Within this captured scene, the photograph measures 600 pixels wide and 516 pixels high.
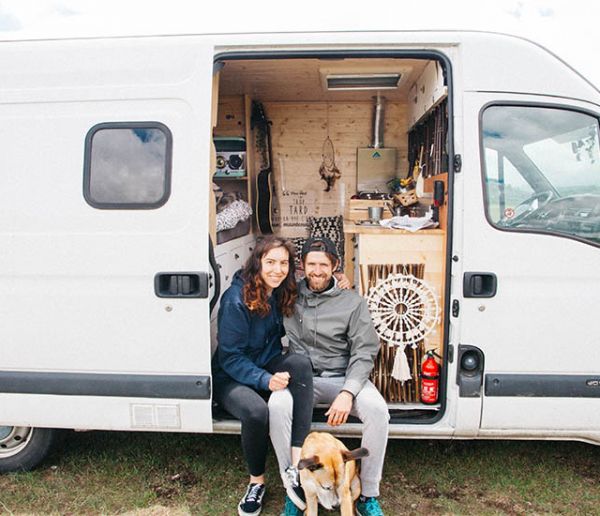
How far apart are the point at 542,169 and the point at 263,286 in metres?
1.61

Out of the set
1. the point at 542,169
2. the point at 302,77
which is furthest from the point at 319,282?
the point at 302,77

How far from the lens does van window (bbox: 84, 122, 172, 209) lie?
2777 millimetres

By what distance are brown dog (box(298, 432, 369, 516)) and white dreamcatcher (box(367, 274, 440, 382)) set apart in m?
0.84

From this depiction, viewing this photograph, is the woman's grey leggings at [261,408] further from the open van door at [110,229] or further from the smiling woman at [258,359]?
the open van door at [110,229]

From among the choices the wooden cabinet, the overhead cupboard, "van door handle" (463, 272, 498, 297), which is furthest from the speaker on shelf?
"van door handle" (463, 272, 498, 297)

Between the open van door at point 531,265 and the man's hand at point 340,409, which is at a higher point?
the open van door at point 531,265

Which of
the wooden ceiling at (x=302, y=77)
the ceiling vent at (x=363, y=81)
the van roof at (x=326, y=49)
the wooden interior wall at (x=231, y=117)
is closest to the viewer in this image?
the van roof at (x=326, y=49)

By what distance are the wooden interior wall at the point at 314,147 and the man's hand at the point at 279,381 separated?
3250 mm

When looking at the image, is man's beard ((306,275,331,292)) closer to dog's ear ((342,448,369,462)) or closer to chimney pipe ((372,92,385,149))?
dog's ear ((342,448,369,462))

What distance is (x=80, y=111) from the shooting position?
280cm

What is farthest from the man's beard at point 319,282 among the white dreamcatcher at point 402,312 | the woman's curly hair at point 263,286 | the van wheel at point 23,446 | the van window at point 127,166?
the van wheel at point 23,446

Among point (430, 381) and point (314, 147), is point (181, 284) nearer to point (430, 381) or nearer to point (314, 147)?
point (430, 381)

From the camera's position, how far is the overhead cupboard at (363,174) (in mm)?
3230

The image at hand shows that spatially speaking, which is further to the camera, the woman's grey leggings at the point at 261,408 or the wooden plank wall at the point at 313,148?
the wooden plank wall at the point at 313,148
